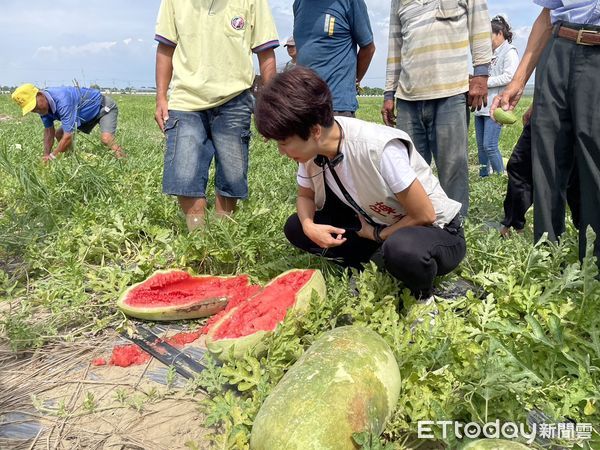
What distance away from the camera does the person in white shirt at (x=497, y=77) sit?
245 inches

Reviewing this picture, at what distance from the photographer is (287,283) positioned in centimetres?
283

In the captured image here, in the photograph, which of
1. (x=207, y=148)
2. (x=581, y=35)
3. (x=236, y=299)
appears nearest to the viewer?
(x=581, y=35)

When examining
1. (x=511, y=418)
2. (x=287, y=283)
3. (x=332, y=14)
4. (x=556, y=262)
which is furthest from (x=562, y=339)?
(x=332, y=14)

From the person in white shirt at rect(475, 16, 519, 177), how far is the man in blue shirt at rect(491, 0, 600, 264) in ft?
9.80

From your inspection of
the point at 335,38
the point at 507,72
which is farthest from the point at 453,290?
the point at 507,72

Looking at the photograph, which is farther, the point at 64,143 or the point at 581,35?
the point at 64,143

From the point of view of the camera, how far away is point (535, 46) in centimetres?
331

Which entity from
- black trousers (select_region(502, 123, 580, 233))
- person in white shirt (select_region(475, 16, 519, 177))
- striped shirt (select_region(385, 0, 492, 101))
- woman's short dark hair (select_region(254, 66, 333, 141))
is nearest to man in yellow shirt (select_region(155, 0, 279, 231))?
striped shirt (select_region(385, 0, 492, 101))

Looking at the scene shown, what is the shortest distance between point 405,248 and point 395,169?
15.4 inches

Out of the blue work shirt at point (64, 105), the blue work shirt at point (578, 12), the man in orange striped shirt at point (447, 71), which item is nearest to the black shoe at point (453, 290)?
the man in orange striped shirt at point (447, 71)

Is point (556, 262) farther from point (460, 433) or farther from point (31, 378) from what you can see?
point (31, 378)

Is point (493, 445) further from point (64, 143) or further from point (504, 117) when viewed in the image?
point (64, 143)

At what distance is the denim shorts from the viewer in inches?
143

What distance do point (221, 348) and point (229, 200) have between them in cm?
183
